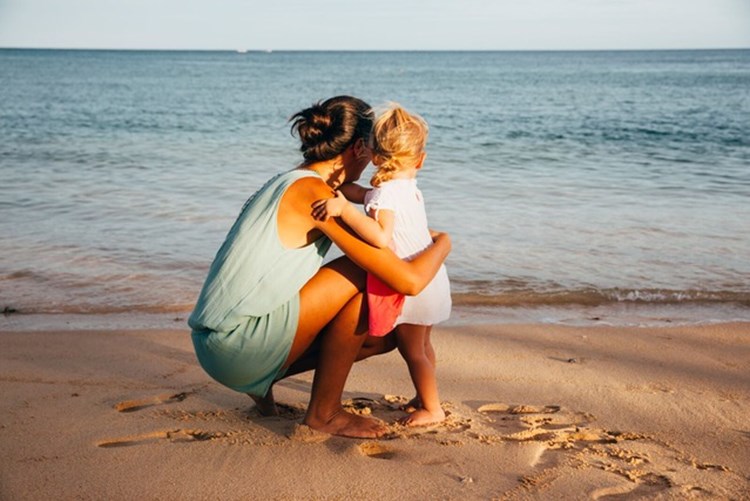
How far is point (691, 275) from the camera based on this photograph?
237 inches

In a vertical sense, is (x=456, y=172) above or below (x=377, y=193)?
below

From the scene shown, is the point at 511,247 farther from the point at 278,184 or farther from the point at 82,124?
the point at 82,124

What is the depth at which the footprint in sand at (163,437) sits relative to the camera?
2961 mm

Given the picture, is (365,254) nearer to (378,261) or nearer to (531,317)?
(378,261)

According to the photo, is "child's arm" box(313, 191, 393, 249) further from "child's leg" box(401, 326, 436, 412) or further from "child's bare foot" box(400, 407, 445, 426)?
"child's bare foot" box(400, 407, 445, 426)

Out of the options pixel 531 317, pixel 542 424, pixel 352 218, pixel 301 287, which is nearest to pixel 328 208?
pixel 352 218

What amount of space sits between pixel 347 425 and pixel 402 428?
0.23 m

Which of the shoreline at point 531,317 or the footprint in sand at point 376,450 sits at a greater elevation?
the footprint in sand at point 376,450

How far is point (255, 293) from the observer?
9.51 ft

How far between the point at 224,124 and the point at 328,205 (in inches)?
683

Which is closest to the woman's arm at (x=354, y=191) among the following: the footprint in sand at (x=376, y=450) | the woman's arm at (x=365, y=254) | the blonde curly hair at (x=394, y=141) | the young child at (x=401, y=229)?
the young child at (x=401, y=229)

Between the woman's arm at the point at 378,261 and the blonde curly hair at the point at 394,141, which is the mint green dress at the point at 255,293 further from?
the blonde curly hair at the point at 394,141

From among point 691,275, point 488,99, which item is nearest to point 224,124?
point 488,99

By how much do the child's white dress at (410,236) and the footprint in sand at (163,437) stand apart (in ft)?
Result: 2.79
